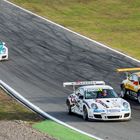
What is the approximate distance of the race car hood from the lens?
24.4 meters

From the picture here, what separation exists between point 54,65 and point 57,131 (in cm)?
1807

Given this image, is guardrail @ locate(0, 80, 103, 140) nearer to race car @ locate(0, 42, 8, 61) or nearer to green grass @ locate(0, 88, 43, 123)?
green grass @ locate(0, 88, 43, 123)

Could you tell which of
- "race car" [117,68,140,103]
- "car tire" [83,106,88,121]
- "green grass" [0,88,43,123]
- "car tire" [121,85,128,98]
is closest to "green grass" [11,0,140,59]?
"car tire" [121,85,128,98]

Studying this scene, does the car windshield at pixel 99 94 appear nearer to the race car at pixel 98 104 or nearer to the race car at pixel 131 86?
the race car at pixel 98 104

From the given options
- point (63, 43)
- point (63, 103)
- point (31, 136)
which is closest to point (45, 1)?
point (63, 43)

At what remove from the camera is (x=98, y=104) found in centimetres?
2472

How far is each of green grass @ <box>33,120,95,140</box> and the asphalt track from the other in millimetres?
762

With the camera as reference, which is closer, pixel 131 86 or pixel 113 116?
pixel 113 116

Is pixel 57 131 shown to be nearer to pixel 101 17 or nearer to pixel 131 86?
pixel 131 86

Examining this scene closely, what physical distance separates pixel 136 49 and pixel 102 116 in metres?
22.1

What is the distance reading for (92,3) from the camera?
216ft

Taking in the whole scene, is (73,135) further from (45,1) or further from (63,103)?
(45,1)

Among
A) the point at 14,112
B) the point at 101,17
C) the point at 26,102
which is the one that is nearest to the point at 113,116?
the point at 14,112

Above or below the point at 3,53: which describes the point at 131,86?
above
